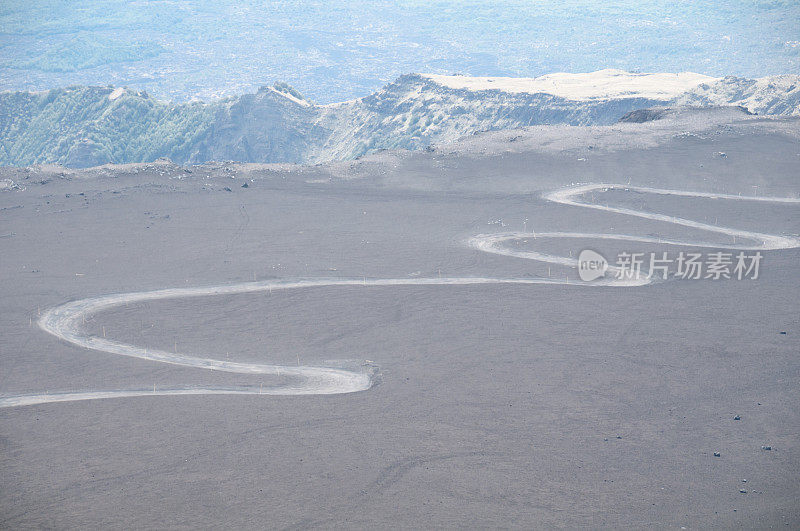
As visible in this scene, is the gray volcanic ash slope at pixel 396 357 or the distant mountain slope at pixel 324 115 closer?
the gray volcanic ash slope at pixel 396 357

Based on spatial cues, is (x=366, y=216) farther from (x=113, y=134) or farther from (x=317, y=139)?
(x=113, y=134)

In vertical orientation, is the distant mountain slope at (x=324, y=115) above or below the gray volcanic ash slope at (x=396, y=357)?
above

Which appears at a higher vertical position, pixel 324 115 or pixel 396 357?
pixel 324 115

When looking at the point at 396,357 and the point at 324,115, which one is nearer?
the point at 396,357

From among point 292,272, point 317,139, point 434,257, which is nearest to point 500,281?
point 434,257

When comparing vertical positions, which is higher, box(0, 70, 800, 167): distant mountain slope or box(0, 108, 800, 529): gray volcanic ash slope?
box(0, 70, 800, 167): distant mountain slope

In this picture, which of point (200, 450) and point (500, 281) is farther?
point (500, 281)

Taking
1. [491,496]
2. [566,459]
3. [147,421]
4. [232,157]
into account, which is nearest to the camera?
[491,496]

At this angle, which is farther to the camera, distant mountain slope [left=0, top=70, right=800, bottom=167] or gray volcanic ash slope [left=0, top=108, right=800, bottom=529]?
distant mountain slope [left=0, top=70, right=800, bottom=167]
